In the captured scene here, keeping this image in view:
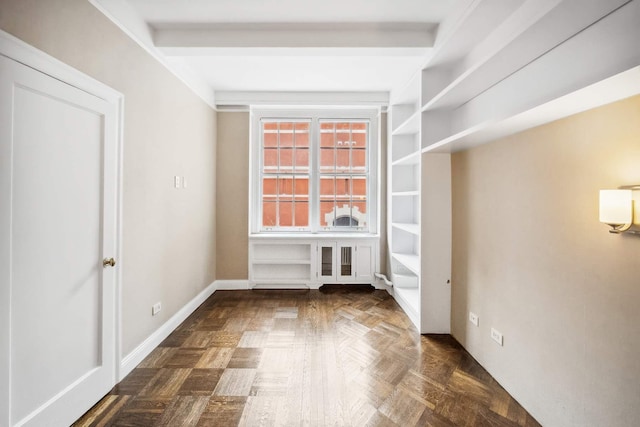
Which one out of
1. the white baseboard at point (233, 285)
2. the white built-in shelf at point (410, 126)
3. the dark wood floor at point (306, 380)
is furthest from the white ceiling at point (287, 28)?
the white baseboard at point (233, 285)

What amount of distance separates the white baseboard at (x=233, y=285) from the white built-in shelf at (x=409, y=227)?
2.39 meters

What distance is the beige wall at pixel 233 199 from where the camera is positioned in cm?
455

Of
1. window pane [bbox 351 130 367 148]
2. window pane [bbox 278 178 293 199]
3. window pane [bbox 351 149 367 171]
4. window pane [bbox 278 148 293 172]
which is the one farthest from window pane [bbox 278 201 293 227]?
window pane [bbox 351 130 367 148]

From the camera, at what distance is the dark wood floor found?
6.28 feet

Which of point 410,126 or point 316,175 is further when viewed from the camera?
point 316,175

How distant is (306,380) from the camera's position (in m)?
2.29

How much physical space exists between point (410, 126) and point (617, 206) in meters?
2.62

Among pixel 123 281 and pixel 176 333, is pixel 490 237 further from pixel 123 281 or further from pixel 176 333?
pixel 176 333

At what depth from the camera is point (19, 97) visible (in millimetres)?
1521

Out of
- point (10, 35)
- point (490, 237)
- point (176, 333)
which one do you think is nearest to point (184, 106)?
point (10, 35)

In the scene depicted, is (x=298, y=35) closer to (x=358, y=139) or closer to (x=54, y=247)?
(x=358, y=139)

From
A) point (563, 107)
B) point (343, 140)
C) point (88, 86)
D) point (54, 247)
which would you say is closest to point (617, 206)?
point (563, 107)

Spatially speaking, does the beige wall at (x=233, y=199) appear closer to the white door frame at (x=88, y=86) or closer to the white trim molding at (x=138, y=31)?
the white trim molding at (x=138, y=31)

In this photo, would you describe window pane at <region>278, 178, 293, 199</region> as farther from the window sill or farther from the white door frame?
the white door frame
